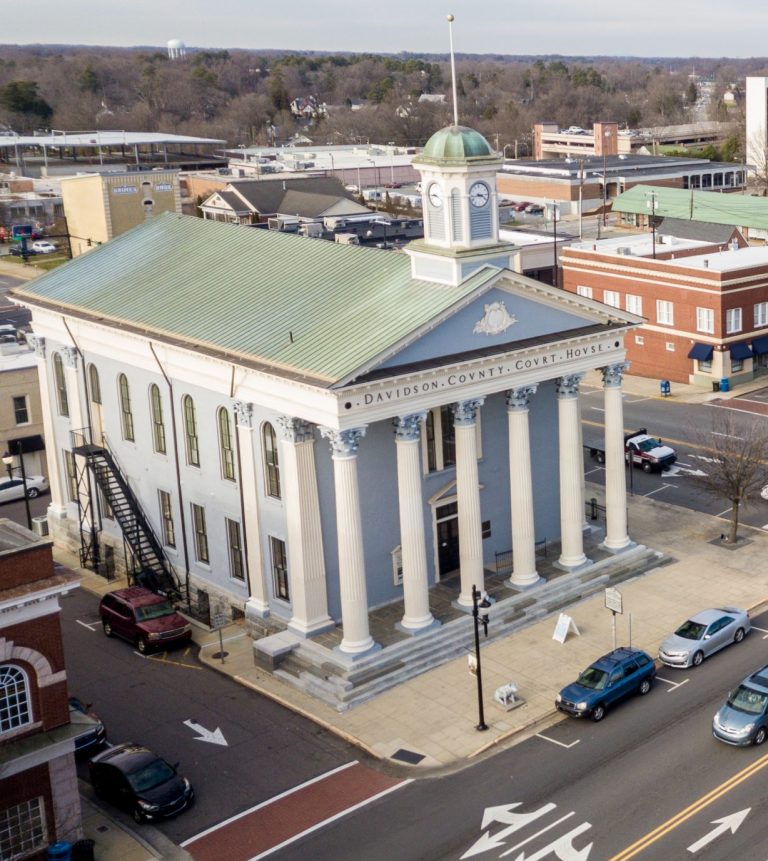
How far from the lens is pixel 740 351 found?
7188cm

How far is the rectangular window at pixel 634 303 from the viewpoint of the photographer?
249ft

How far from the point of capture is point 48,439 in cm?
5256

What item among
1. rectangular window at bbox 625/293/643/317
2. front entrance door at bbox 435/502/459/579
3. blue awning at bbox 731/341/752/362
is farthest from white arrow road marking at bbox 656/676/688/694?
rectangular window at bbox 625/293/643/317

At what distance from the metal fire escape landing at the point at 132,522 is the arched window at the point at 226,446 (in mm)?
5634

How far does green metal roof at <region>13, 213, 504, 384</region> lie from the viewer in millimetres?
38844

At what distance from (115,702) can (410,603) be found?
9674 millimetres

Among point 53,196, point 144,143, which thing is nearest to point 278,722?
point 53,196

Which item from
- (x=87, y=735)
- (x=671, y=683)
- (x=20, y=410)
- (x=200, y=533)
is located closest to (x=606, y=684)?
(x=671, y=683)

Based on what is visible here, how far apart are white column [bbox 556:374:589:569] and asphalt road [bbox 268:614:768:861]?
9.34m

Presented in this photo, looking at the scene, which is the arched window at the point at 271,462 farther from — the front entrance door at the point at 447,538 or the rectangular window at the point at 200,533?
the front entrance door at the point at 447,538

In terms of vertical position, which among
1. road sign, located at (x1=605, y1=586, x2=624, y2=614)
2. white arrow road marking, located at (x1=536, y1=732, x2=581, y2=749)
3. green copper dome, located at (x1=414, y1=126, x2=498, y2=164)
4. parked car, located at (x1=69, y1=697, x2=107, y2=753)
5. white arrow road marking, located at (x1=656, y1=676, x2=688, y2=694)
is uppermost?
green copper dome, located at (x1=414, y1=126, x2=498, y2=164)

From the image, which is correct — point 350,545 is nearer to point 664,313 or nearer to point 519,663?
point 519,663

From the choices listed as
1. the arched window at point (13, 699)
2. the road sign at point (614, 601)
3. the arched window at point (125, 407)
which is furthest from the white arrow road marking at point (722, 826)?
the arched window at point (125, 407)

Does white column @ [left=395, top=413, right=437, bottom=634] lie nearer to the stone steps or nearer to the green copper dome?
the stone steps
